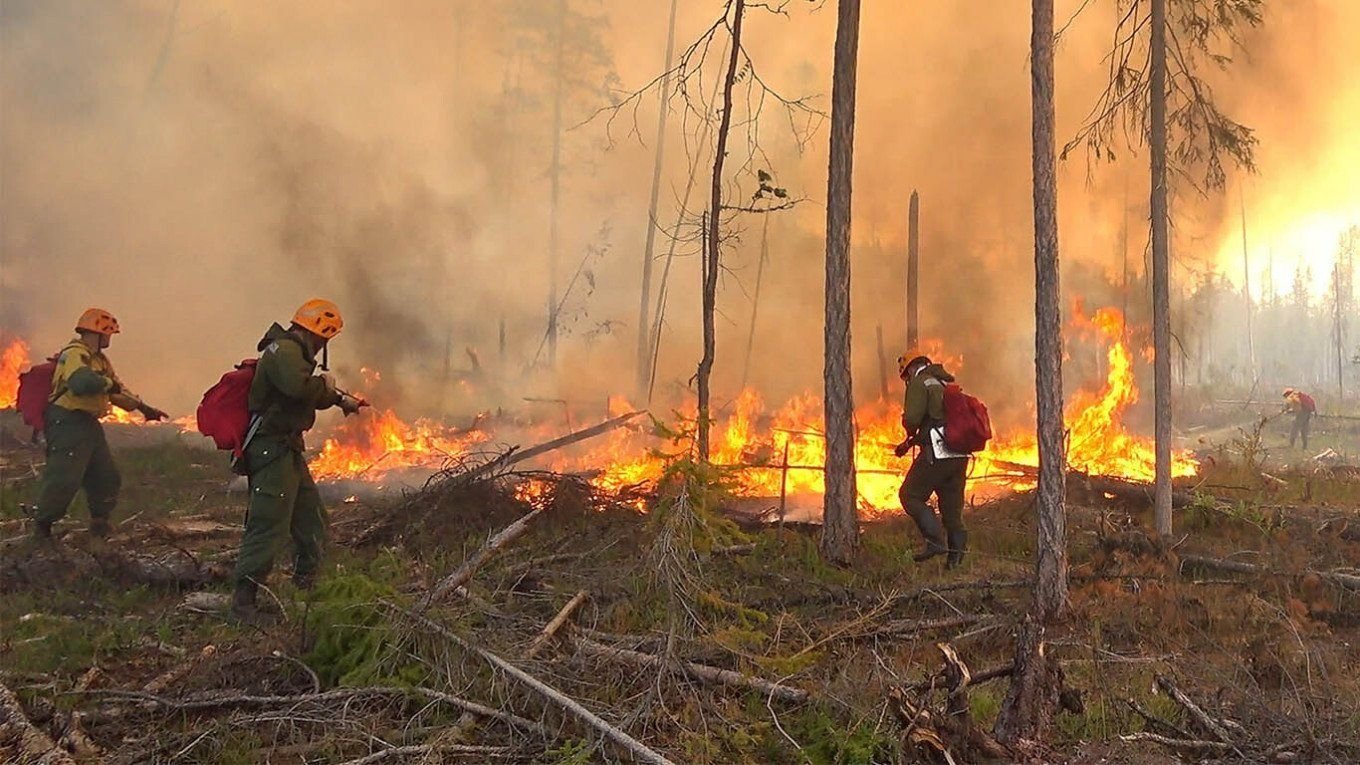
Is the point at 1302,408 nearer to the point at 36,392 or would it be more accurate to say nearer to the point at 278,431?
the point at 278,431

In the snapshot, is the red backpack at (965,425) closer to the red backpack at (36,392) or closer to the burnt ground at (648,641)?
the burnt ground at (648,641)

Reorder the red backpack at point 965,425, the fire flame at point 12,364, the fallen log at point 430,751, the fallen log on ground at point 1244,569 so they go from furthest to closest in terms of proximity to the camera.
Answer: the fire flame at point 12,364
the red backpack at point 965,425
the fallen log on ground at point 1244,569
the fallen log at point 430,751

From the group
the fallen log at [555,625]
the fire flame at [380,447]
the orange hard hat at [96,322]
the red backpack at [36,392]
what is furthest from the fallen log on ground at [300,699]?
the fire flame at [380,447]

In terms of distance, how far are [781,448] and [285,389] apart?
861 cm

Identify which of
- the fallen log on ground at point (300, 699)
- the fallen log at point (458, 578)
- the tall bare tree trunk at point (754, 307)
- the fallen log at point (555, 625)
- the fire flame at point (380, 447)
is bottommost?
the fallen log on ground at point (300, 699)

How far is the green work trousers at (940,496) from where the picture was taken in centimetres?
746

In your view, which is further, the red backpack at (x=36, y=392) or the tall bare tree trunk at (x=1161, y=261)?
the tall bare tree trunk at (x=1161, y=261)

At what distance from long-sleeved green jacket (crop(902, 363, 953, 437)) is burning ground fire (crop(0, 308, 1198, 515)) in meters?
2.72

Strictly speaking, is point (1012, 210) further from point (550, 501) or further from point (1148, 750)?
point (1148, 750)

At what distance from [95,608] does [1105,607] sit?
756cm

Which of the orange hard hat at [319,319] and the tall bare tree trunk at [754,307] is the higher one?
the tall bare tree trunk at [754,307]

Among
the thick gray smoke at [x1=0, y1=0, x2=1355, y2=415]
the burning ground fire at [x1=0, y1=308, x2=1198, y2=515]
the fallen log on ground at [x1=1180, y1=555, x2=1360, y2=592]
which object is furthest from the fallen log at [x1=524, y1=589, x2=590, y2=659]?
the thick gray smoke at [x1=0, y1=0, x2=1355, y2=415]

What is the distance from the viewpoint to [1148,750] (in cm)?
341

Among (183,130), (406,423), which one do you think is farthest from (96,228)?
(406,423)
